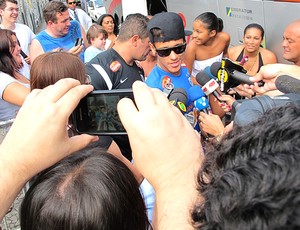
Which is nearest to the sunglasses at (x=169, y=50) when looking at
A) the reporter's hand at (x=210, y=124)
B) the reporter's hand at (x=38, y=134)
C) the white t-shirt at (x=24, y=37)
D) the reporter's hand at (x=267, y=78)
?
the reporter's hand at (x=210, y=124)

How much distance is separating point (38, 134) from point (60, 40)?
3.89 metres

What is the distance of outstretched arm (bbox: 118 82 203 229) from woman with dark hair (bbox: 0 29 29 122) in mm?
2086

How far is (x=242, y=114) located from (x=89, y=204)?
0.57 meters

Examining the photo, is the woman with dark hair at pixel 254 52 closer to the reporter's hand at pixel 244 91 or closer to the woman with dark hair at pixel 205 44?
the woman with dark hair at pixel 205 44

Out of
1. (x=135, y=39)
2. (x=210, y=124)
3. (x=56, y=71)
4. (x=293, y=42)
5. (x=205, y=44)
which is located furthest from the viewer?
(x=205, y=44)

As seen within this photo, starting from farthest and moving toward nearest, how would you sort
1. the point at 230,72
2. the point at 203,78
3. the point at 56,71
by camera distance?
1. the point at 203,78
2. the point at 230,72
3. the point at 56,71

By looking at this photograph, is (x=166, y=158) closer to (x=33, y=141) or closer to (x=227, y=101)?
(x=33, y=141)

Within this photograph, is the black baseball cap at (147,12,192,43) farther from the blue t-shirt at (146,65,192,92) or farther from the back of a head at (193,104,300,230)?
the back of a head at (193,104,300,230)

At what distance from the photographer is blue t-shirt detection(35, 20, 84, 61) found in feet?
14.4

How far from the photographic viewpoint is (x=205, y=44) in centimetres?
439

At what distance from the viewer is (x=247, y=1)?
14.5 feet

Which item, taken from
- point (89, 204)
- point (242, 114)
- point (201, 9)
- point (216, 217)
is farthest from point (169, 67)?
point (201, 9)

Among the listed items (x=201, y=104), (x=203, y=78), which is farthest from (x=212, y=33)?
(x=201, y=104)

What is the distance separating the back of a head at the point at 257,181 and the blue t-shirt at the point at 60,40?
402 centimetres
